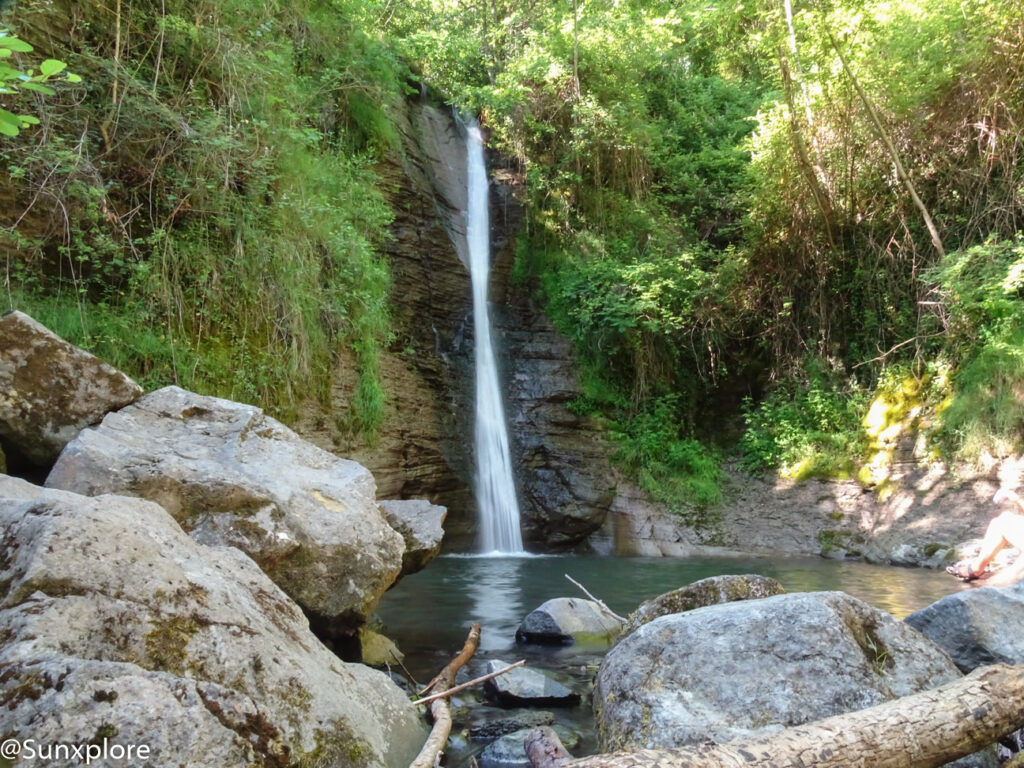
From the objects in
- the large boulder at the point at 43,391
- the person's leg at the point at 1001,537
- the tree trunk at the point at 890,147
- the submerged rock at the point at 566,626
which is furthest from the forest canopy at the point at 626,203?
the submerged rock at the point at 566,626

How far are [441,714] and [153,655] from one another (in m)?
1.60

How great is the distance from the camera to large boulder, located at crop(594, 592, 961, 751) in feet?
9.79

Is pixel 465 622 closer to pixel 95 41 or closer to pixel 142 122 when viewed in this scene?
pixel 142 122

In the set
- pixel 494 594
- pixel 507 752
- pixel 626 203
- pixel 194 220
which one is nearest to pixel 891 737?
pixel 507 752

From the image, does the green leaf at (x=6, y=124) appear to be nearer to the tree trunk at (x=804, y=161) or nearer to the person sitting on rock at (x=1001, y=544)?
the person sitting on rock at (x=1001, y=544)

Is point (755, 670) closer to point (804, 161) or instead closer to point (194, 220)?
point (194, 220)

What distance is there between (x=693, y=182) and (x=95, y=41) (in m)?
11.3

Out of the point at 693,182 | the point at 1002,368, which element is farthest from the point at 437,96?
the point at 1002,368

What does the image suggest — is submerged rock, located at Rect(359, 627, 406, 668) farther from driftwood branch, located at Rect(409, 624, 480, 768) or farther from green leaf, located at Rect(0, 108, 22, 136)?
green leaf, located at Rect(0, 108, 22, 136)

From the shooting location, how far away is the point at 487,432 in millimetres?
12414

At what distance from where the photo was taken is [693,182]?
15.0 meters

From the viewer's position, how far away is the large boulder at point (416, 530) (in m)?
5.67

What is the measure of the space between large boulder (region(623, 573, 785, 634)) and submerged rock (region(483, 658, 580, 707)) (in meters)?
0.57

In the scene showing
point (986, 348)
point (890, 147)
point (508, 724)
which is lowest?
point (508, 724)
